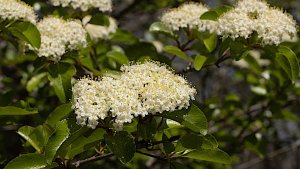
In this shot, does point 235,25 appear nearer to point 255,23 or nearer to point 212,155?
point 255,23

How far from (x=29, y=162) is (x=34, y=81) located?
105 centimetres

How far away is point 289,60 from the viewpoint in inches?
92.4

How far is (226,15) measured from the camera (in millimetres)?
2326

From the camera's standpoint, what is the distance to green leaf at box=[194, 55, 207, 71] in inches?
93.9

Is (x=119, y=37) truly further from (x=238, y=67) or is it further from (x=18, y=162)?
(x=238, y=67)

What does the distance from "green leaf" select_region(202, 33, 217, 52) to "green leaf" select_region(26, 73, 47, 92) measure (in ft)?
3.25

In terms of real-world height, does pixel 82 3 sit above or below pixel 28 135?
above

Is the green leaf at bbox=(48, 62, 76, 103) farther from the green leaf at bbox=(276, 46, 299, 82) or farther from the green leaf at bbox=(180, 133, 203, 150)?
the green leaf at bbox=(276, 46, 299, 82)

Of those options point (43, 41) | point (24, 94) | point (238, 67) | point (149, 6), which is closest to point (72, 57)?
point (43, 41)

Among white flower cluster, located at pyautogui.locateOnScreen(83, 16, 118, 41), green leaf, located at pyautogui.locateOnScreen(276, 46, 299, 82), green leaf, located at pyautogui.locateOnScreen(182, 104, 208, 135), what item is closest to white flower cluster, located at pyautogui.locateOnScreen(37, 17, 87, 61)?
white flower cluster, located at pyautogui.locateOnScreen(83, 16, 118, 41)

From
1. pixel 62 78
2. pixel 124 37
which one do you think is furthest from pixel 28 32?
pixel 124 37

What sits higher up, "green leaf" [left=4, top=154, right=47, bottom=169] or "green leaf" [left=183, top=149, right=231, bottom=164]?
"green leaf" [left=4, top=154, right=47, bottom=169]

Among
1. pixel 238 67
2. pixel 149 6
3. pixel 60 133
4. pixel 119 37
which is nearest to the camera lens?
pixel 60 133

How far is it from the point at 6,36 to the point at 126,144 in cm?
102
